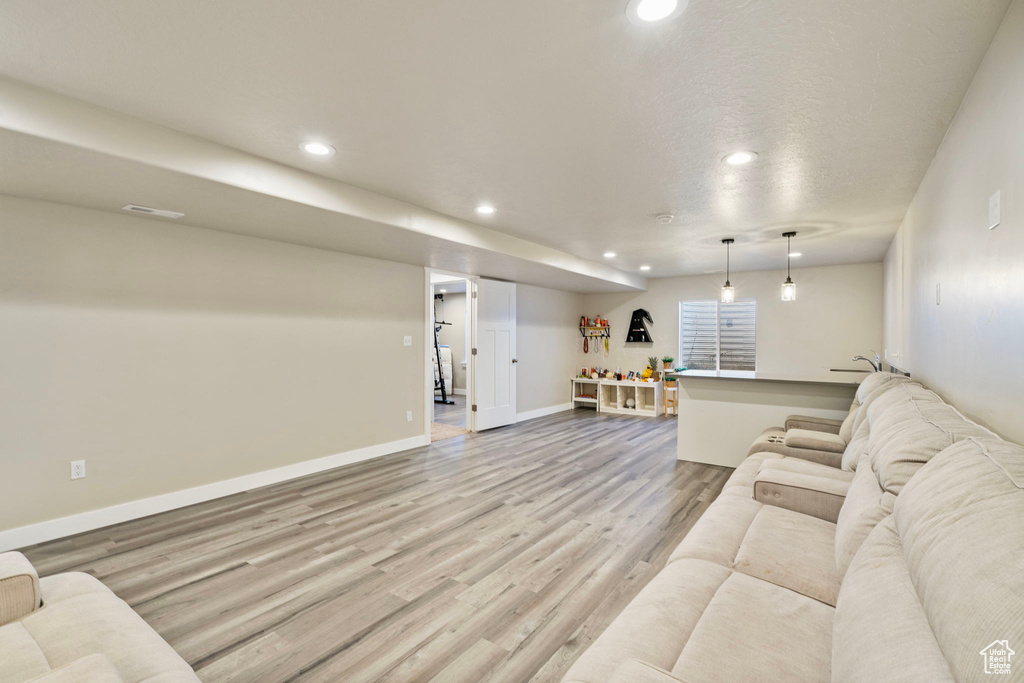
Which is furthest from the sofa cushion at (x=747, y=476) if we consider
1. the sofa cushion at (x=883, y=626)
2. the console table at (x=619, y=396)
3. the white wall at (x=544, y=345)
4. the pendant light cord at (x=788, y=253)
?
the console table at (x=619, y=396)

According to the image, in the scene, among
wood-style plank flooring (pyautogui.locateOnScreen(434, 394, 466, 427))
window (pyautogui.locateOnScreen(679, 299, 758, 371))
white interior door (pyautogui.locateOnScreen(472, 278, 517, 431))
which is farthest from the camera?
window (pyautogui.locateOnScreen(679, 299, 758, 371))

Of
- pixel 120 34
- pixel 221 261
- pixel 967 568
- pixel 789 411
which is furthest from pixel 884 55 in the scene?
pixel 221 261

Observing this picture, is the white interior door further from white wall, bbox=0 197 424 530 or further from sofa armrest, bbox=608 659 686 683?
sofa armrest, bbox=608 659 686 683

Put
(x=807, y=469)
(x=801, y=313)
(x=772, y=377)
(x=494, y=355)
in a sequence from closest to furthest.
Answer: (x=807, y=469) < (x=772, y=377) < (x=494, y=355) < (x=801, y=313)

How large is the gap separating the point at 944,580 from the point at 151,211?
4.24m

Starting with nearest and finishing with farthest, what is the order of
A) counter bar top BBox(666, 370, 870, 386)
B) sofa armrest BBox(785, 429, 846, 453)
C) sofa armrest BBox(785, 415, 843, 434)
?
sofa armrest BBox(785, 429, 846, 453)
sofa armrest BBox(785, 415, 843, 434)
counter bar top BBox(666, 370, 870, 386)

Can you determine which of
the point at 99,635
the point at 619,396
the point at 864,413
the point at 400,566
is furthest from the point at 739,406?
the point at 99,635

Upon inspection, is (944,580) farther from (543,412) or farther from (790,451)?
(543,412)

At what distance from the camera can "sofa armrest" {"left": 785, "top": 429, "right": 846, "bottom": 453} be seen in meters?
3.08

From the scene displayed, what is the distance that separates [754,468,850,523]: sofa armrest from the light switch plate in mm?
1188

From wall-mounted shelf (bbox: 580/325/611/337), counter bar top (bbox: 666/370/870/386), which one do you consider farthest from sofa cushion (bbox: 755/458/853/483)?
wall-mounted shelf (bbox: 580/325/611/337)

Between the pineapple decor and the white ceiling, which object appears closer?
the white ceiling

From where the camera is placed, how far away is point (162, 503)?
3521 millimetres

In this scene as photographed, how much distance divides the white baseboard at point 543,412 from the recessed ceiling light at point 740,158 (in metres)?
5.03
